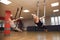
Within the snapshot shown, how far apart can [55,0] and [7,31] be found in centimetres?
400

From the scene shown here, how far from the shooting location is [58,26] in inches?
474

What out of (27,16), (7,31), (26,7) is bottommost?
(7,31)

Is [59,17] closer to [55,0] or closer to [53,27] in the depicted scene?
[53,27]

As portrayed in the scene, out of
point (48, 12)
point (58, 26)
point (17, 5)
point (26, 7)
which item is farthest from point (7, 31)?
point (58, 26)

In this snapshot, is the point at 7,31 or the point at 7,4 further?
the point at 7,4

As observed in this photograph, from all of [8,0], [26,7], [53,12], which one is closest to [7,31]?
[8,0]

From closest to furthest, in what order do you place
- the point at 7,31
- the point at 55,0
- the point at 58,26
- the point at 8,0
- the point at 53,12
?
1. the point at 7,31
2. the point at 8,0
3. the point at 55,0
4. the point at 53,12
5. the point at 58,26

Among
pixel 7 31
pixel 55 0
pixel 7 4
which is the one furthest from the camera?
pixel 55 0

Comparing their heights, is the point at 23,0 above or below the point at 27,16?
above

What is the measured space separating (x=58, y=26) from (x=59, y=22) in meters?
1.11

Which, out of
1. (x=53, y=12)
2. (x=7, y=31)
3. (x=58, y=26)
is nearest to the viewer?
(x=7, y=31)

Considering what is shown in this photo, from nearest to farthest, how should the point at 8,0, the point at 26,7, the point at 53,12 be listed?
the point at 8,0 → the point at 26,7 → the point at 53,12

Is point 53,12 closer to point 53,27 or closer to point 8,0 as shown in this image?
point 53,27

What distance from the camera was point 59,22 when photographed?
11.0m
